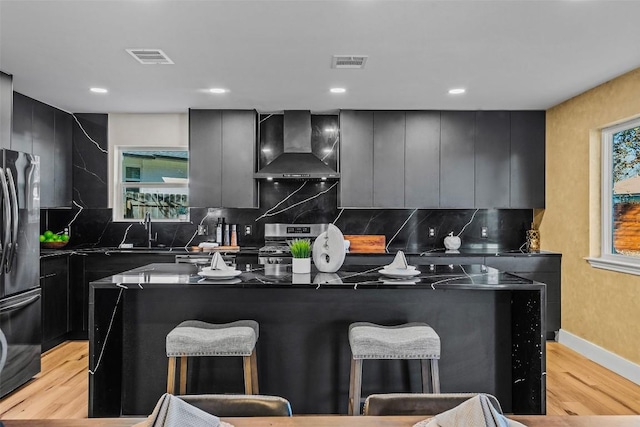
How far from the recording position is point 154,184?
5.25 meters

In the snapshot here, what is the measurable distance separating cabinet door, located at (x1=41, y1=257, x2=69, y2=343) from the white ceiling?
65.4 inches

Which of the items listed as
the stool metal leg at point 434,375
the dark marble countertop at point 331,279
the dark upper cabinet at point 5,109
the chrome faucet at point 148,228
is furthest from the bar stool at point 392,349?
the chrome faucet at point 148,228

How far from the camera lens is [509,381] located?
273 centimetres

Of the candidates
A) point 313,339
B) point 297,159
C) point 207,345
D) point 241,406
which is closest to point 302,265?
point 313,339

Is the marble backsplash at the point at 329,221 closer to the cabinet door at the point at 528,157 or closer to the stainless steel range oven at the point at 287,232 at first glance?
the stainless steel range oven at the point at 287,232

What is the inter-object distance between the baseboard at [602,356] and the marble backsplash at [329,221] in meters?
1.19

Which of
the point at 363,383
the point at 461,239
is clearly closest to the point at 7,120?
the point at 363,383

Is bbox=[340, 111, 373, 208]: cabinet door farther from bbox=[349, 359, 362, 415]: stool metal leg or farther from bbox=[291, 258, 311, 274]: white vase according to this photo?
bbox=[349, 359, 362, 415]: stool metal leg

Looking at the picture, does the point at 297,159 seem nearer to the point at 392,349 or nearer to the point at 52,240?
the point at 52,240

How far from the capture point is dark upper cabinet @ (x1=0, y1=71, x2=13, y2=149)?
338 cm

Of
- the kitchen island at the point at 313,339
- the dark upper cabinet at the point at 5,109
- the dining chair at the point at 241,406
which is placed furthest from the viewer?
the dark upper cabinet at the point at 5,109

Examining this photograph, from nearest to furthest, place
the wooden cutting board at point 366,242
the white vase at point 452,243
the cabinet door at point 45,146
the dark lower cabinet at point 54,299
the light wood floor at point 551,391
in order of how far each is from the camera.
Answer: the light wood floor at point 551,391, the dark lower cabinet at point 54,299, the cabinet door at point 45,146, the white vase at point 452,243, the wooden cutting board at point 366,242

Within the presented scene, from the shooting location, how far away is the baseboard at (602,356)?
350 centimetres

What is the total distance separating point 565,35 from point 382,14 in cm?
123
